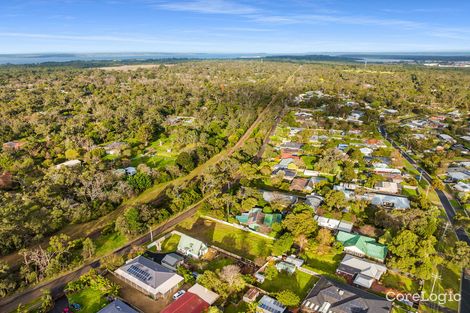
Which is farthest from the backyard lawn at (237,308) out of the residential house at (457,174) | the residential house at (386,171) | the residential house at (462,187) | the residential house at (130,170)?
the residential house at (457,174)

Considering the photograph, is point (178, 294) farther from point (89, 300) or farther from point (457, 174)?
point (457, 174)

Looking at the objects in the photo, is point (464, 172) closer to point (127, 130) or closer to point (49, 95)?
point (127, 130)

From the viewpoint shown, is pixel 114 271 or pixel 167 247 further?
pixel 167 247

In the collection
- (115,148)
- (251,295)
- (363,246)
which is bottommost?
(251,295)

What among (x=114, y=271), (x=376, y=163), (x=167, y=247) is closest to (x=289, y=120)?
(x=376, y=163)

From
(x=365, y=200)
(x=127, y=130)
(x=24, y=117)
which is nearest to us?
(x=365, y=200)

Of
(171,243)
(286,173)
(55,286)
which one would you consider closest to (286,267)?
(171,243)

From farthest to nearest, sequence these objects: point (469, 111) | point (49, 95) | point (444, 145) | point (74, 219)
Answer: point (49, 95) → point (469, 111) → point (444, 145) → point (74, 219)
